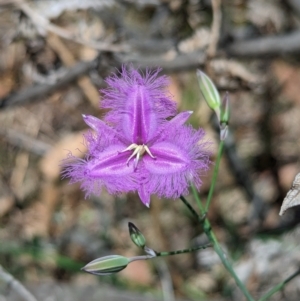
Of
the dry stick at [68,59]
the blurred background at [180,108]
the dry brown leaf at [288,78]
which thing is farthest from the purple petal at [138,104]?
the dry brown leaf at [288,78]

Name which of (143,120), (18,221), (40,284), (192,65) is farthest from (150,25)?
(143,120)

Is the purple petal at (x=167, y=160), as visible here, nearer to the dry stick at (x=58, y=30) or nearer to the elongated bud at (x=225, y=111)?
the elongated bud at (x=225, y=111)

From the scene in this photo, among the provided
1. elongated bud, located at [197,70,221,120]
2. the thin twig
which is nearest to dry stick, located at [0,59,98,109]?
the thin twig

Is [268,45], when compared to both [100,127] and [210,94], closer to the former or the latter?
[210,94]

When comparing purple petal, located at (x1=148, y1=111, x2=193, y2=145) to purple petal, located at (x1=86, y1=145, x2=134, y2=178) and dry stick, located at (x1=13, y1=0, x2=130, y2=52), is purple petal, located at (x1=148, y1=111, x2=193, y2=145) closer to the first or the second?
purple petal, located at (x1=86, y1=145, x2=134, y2=178)

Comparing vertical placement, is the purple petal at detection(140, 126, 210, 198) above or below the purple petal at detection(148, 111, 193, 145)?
below

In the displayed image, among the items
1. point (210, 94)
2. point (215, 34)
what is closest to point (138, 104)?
point (210, 94)

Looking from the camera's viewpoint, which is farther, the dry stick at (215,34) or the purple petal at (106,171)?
the dry stick at (215,34)
